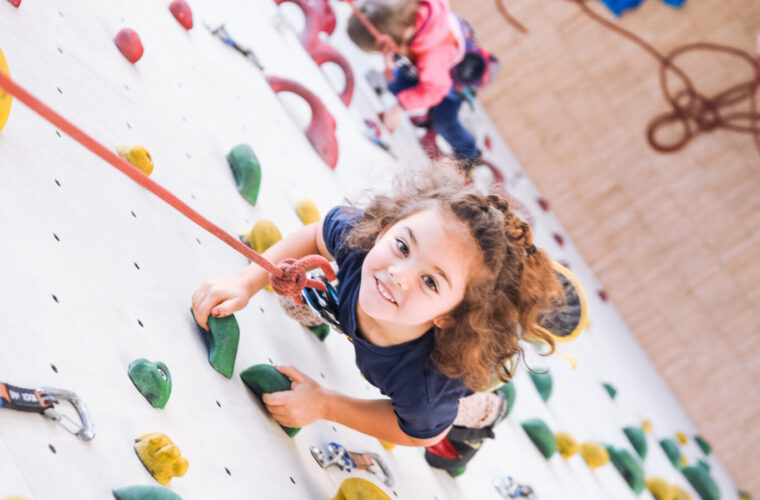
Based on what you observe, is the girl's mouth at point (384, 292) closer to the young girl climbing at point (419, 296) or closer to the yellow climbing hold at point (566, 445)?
the young girl climbing at point (419, 296)

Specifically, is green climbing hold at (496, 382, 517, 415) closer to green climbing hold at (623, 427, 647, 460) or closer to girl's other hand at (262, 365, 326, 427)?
girl's other hand at (262, 365, 326, 427)

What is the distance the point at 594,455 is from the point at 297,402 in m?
0.87

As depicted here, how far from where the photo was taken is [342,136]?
1.68 m

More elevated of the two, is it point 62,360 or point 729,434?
point 62,360

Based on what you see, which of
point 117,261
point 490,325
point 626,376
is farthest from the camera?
point 626,376

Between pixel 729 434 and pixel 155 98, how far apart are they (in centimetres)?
201

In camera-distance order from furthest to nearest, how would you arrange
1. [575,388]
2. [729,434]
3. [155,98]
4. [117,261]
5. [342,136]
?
[729,434]
[575,388]
[342,136]
[155,98]
[117,261]

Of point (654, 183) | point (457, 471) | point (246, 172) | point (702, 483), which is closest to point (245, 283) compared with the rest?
point (246, 172)

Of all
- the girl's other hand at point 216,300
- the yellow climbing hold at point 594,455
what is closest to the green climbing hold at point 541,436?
the yellow climbing hold at point 594,455

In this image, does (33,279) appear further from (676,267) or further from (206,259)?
(676,267)

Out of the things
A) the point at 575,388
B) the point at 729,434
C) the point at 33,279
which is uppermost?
the point at 33,279

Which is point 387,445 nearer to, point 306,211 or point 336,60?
point 306,211

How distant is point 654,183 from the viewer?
2.43 meters

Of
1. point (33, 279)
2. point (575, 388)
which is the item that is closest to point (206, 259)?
point (33, 279)
